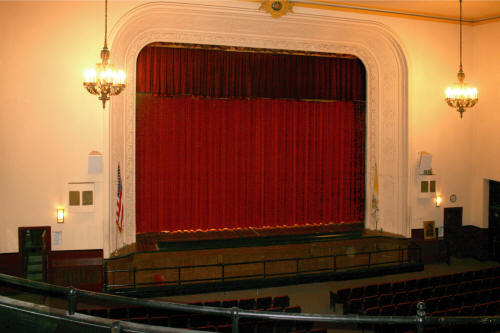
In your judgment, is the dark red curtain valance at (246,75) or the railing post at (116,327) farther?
the dark red curtain valance at (246,75)

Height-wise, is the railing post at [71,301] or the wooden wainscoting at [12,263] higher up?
the railing post at [71,301]

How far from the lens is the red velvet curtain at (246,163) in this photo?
13078 mm

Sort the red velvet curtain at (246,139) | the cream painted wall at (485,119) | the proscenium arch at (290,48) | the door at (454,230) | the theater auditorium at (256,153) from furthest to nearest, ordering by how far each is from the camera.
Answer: the door at (454,230) → the red velvet curtain at (246,139) → the cream painted wall at (485,119) → the proscenium arch at (290,48) → the theater auditorium at (256,153)

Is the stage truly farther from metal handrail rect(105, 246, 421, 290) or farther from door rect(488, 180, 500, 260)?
door rect(488, 180, 500, 260)

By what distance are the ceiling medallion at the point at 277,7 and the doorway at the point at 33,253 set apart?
764cm

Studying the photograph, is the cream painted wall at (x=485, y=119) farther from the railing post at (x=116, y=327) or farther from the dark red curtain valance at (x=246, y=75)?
the railing post at (x=116, y=327)

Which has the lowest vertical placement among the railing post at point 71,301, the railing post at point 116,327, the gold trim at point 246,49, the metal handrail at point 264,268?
the metal handrail at point 264,268

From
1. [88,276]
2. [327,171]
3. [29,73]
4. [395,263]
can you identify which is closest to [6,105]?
[29,73]

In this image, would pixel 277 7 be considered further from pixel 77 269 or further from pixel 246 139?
pixel 77 269

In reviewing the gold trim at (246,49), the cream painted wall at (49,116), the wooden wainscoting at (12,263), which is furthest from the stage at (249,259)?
the gold trim at (246,49)

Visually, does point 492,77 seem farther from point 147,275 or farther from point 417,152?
point 147,275

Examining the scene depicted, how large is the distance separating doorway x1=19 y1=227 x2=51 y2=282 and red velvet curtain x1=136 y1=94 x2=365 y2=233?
3282 mm

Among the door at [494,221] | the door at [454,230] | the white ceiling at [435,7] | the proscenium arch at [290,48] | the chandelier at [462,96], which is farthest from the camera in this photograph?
the door at [454,230]

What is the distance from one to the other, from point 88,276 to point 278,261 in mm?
4611
